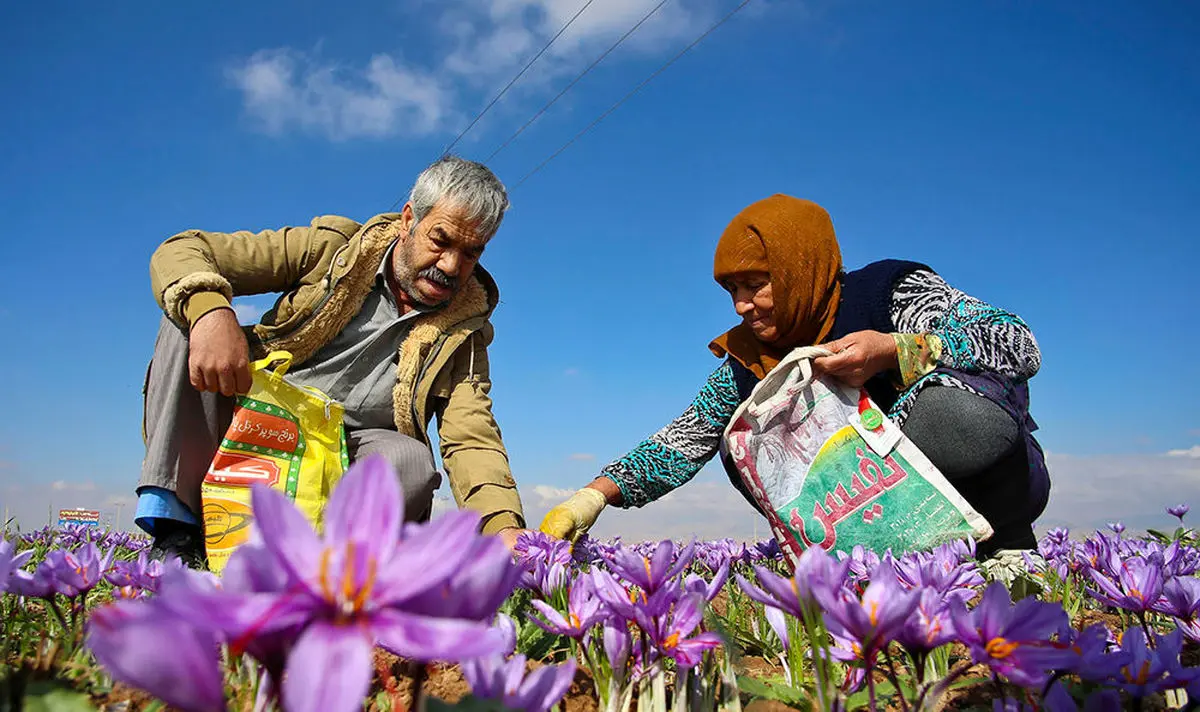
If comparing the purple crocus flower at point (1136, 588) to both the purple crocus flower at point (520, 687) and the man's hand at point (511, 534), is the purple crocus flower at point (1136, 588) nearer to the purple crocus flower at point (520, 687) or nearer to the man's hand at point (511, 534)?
the purple crocus flower at point (520, 687)

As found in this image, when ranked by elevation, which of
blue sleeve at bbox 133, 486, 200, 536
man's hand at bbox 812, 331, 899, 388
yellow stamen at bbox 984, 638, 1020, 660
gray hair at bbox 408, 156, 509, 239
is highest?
gray hair at bbox 408, 156, 509, 239

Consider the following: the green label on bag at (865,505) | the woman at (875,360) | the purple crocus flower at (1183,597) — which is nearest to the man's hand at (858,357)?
the woman at (875,360)

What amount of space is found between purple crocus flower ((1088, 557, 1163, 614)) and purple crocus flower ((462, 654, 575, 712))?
43.2 inches

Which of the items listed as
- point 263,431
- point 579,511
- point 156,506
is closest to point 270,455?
point 263,431

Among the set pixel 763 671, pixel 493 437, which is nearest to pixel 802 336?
pixel 493 437

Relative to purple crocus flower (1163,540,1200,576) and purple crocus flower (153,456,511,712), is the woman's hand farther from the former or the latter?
purple crocus flower (153,456,511,712)

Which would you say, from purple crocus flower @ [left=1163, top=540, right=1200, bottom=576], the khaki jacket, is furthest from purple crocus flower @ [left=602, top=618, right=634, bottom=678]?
the khaki jacket

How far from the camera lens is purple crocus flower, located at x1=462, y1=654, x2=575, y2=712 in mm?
623

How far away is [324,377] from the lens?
8.93 ft

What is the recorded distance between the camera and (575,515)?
257cm

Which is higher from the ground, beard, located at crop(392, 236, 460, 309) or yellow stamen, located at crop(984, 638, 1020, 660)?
Result: beard, located at crop(392, 236, 460, 309)

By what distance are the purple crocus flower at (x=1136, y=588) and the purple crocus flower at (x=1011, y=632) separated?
64 cm

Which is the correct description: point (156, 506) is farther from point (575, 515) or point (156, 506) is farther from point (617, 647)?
point (617, 647)

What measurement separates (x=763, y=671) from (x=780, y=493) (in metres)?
0.98
